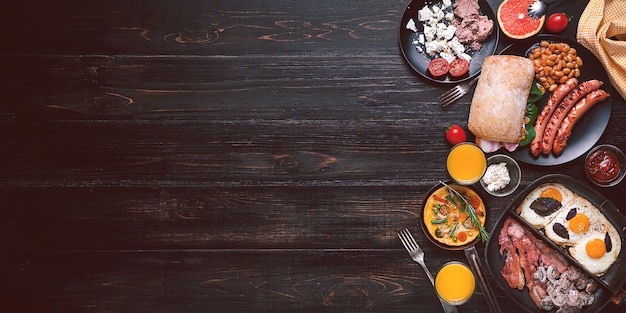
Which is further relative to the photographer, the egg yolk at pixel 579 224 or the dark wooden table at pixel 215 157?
the dark wooden table at pixel 215 157

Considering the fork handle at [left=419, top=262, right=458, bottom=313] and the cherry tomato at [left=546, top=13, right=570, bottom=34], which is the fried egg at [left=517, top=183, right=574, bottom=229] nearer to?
the fork handle at [left=419, top=262, right=458, bottom=313]

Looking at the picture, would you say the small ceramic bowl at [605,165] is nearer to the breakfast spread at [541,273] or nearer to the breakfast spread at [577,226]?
the breakfast spread at [577,226]

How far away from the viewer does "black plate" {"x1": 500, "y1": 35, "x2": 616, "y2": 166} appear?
298 centimetres

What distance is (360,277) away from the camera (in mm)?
3131

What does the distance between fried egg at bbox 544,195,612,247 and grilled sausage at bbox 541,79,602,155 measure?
1.04 feet

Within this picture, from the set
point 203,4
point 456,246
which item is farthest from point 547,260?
point 203,4

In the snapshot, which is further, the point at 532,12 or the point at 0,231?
the point at 0,231

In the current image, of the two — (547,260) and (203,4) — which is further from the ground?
(203,4)

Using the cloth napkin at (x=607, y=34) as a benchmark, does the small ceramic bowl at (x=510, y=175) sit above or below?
below

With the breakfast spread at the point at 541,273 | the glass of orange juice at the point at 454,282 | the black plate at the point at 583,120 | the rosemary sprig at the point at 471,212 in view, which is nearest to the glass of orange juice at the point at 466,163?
the rosemary sprig at the point at 471,212

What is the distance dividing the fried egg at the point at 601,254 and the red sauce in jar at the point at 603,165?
272mm

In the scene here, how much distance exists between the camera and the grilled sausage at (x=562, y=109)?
9.64ft

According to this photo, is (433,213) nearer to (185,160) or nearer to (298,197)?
(298,197)

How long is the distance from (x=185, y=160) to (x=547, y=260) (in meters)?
2.00
